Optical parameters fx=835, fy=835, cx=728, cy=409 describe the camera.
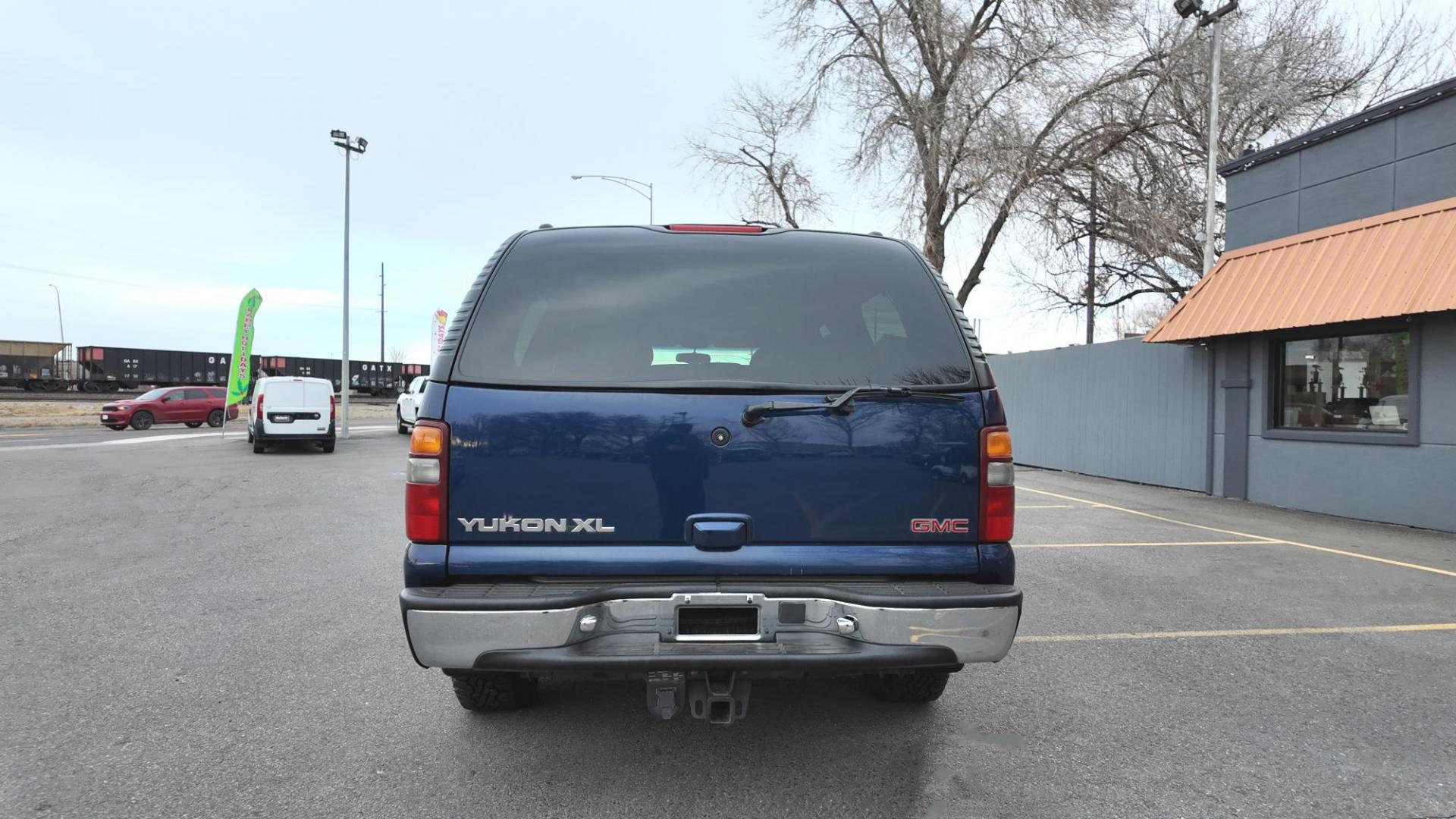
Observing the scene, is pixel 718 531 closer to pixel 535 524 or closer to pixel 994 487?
pixel 535 524

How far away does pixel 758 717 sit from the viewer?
3734 millimetres

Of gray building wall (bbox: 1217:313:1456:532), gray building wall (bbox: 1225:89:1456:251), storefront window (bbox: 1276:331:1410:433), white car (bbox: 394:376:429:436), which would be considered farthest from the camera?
white car (bbox: 394:376:429:436)

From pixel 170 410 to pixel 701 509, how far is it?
109ft

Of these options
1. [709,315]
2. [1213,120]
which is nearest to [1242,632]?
[709,315]

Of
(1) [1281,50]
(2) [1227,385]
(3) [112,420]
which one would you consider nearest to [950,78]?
(1) [1281,50]

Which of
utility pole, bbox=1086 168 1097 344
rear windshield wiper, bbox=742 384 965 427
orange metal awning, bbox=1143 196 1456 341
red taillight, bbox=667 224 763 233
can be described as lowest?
rear windshield wiper, bbox=742 384 965 427

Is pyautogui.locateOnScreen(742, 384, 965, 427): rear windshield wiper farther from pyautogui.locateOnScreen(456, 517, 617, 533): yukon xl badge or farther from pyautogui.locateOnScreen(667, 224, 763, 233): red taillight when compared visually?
pyautogui.locateOnScreen(667, 224, 763, 233): red taillight

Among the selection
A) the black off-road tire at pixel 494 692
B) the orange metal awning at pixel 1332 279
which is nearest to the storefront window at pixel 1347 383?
the orange metal awning at pixel 1332 279

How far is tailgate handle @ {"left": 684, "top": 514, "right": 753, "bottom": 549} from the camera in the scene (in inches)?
110

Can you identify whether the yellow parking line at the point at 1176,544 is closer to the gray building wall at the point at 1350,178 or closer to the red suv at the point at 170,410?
the gray building wall at the point at 1350,178

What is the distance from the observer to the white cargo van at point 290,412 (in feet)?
61.2

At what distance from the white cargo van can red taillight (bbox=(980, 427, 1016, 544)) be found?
19096 mm

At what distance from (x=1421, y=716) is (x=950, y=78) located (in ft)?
76.4

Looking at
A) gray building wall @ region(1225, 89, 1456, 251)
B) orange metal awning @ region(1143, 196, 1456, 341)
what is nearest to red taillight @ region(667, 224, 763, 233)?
orange metal awning @ region(1143, 196, 1456, 341)
